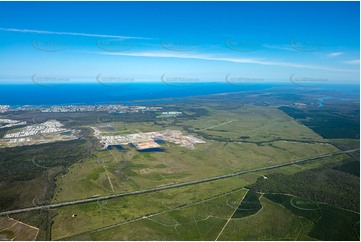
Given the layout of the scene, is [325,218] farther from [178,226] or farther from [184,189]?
[184,189]

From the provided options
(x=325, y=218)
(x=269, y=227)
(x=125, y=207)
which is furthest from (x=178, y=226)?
(x=325, y=218)

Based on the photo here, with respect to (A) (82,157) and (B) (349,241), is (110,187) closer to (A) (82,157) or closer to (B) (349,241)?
(A) (82,157)

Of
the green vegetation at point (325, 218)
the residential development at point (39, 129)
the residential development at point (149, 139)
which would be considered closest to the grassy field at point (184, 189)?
the green vegetation at point (325, 218)

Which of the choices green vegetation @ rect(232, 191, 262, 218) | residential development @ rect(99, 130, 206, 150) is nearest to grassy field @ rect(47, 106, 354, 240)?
green vegetation @ rect(232, 191, 262, 218)

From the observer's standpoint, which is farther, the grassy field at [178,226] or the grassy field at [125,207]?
the grassy field at [125,207]

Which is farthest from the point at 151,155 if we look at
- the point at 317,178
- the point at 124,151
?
the point at 317,178

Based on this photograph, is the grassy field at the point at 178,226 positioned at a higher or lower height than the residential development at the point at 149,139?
higher

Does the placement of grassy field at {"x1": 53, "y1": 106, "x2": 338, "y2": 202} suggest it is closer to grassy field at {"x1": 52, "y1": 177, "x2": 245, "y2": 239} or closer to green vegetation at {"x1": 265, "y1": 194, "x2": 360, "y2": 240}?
grassy field at {"x1": 52, "y1": 177, "x2": 245, "y2": 239}

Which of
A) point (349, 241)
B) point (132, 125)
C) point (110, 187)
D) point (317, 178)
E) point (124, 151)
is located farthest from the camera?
A: point (132, 125)

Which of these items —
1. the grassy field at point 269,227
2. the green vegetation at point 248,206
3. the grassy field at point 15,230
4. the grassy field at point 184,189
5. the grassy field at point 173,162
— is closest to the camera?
the grassy field at point 15,230

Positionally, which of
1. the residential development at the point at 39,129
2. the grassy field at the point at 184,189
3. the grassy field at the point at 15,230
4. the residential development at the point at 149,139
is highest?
the grassy field at the point at 15,230

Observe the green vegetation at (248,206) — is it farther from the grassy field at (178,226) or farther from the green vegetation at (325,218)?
the green vegetation at (325,218)
